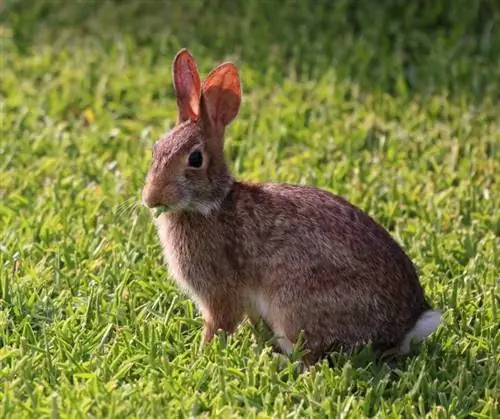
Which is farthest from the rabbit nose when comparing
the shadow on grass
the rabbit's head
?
the shadow on grass

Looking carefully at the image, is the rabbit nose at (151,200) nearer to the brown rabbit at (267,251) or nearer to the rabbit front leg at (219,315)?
the brown rabbit at (267,251)

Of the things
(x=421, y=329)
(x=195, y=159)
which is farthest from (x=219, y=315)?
(x=421, y=329)

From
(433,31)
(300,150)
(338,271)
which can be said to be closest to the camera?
(338,271)

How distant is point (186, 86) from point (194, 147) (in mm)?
357

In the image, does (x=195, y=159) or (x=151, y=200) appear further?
(x=195, y=159)

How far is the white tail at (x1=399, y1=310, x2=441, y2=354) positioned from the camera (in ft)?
14.9

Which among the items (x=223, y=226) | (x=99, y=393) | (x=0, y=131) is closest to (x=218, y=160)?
(x=223, y=226)

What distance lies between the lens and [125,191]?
19.7 ft

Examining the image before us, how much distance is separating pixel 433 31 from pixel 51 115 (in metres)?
2.87

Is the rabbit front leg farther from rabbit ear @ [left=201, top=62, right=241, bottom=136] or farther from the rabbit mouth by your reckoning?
rabbit ear @ [left=201, top=62, right=241, bottom=136]

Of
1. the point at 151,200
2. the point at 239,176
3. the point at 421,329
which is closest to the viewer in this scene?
the point at 151,200

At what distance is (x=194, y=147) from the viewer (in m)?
4.59

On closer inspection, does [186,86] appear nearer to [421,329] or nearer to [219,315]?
[219,315]

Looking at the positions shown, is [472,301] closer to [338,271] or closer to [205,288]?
[338,271]
